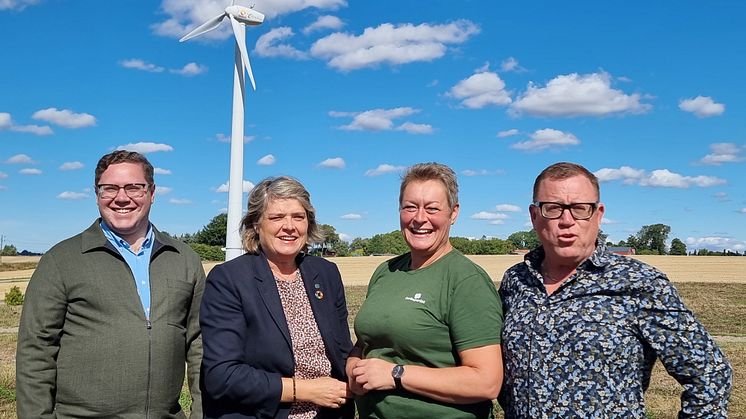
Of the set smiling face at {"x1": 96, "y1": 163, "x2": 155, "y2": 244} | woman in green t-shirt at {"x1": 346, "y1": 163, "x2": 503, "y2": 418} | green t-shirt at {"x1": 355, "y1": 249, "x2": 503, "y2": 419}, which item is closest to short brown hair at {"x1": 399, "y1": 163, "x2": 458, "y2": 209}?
woman in green t-shirt at {"x1": 346, "y1": 163, "x2": 503, "y2": 418}

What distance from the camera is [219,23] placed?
24.9 m

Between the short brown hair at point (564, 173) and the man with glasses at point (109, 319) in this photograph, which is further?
the man with glasses at point (109, 319)

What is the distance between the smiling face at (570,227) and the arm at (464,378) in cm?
55

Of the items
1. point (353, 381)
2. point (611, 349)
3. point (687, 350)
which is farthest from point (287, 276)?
point (687, 350)

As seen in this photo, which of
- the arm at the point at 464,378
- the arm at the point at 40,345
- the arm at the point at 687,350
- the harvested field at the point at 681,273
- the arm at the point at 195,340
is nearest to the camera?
the arm at the point at 687,350

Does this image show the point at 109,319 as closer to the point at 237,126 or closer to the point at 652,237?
the point at 237,126

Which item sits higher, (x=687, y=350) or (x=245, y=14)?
(x=245, y=14)

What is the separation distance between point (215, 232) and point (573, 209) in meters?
79.5

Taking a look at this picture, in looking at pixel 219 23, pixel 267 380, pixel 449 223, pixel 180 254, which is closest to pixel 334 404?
pixel 267 380

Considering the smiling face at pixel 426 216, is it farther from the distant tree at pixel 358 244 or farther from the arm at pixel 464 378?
the distant tree at pixel 358 244

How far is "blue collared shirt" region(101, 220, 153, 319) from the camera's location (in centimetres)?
381

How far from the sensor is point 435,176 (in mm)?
3391

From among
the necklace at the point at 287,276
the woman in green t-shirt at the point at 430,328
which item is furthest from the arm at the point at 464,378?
the necklace at the point at 287,276

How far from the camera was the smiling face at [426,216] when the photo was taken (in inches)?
132
